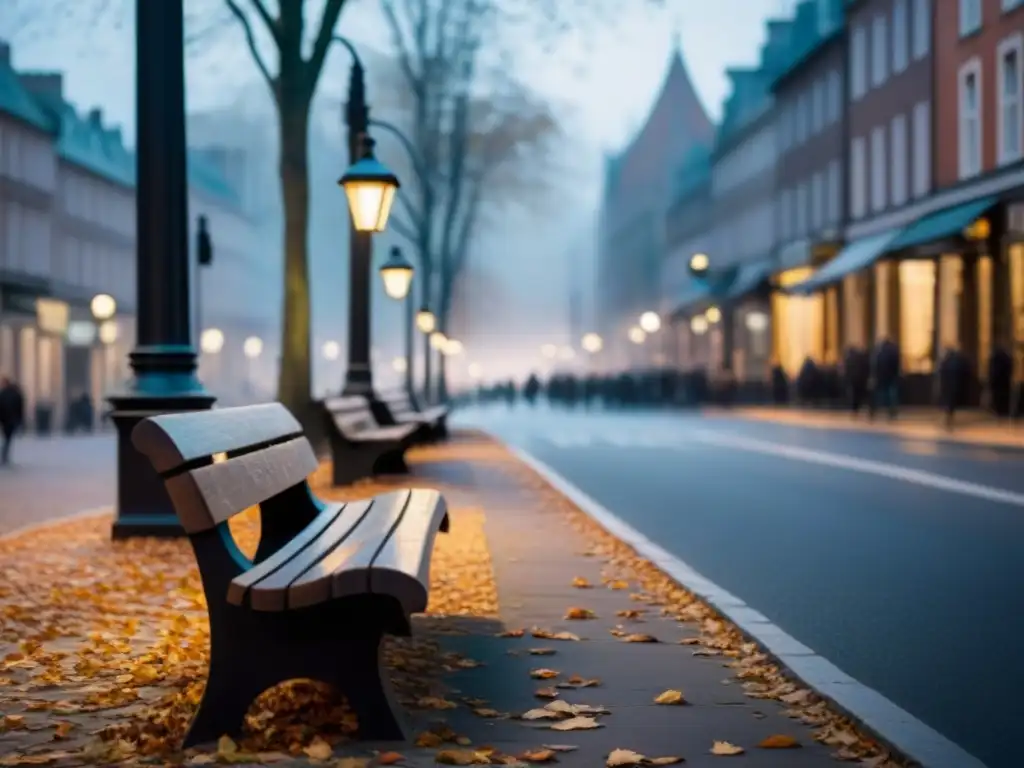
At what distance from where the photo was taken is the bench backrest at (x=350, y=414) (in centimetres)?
1755

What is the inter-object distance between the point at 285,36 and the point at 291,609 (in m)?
15.2

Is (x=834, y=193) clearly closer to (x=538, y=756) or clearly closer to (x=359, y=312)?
(x=359, y=312)

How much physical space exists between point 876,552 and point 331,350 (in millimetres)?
102763

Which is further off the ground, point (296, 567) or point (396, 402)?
point (396, 402)

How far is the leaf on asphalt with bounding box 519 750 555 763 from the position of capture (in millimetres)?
5375

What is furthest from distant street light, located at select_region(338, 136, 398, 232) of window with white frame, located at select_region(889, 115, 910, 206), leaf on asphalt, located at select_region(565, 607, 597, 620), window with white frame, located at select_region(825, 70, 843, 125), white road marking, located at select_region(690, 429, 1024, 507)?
window with white frame, located at select_region(825, 70, 843, 125)

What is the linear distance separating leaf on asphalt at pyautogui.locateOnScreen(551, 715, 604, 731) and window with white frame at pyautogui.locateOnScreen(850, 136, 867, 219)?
150ft

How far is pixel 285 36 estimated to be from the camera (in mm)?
19844

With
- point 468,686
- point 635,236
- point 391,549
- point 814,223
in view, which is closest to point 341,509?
point 468,686

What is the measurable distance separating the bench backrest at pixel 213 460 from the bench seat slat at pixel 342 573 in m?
0.37

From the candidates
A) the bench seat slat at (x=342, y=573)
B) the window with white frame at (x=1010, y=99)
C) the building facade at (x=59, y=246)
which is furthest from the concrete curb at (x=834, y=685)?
the building facade at (x=59, y=246)

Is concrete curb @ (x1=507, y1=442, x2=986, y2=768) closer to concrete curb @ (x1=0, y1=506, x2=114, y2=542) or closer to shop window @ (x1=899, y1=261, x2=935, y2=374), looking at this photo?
concrete curb @ (x1=0, y1=506, x2=114, y2=542)

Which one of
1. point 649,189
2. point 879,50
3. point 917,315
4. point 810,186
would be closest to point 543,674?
point 917,315

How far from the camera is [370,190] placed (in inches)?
617
